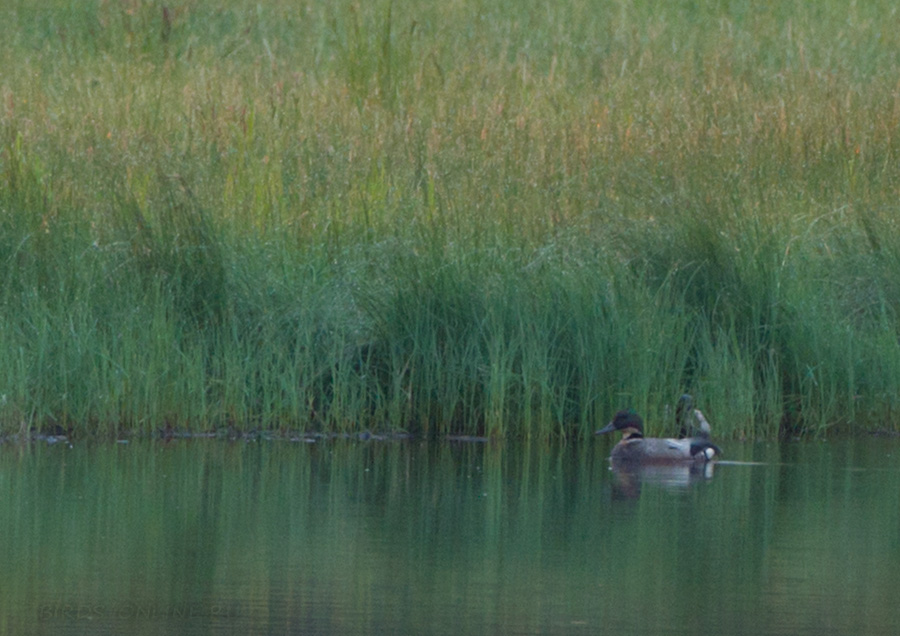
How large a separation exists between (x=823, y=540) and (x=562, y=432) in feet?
11.0

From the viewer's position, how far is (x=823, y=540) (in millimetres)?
7191

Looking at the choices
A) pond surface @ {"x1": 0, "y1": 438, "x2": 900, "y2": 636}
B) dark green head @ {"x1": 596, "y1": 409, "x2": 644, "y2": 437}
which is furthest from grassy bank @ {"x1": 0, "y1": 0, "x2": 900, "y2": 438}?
pond surface @ {"x1": 0, "y1": 438, "x2": 900, "y2": 636}

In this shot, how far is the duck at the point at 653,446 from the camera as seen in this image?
9570 millimetres

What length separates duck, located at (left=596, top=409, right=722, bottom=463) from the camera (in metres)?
9.57

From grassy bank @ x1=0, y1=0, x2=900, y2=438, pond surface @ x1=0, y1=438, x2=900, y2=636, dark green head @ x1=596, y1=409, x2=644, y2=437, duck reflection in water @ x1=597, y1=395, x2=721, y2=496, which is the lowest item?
pond surface @ x1=0, y1=438, x2=900, y2=636

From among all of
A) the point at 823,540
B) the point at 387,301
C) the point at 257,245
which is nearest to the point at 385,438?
the point at 387,301

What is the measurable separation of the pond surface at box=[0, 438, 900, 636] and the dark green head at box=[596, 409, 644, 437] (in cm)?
23

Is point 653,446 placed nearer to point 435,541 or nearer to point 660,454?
point 660,454

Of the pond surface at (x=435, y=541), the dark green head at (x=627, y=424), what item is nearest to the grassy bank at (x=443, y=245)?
the dark green head at (x=627, y=424)

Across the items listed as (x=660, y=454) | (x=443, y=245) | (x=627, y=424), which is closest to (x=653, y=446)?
(x=660, y=454)

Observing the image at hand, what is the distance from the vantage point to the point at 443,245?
1114 centimetres

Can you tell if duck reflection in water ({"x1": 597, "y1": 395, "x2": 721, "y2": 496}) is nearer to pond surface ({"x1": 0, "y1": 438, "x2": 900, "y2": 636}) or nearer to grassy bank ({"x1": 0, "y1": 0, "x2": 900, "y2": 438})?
pond surface ({"x1": 0, "y1": 438, "x2": 900, "y2": 636})

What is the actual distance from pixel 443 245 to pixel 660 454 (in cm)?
225

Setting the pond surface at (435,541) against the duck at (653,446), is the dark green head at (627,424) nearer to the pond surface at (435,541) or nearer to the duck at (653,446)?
the duck at (653,446)
